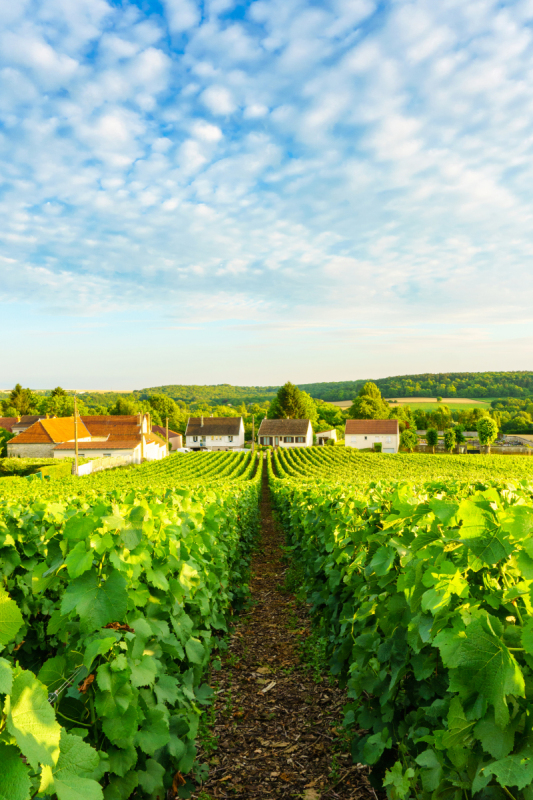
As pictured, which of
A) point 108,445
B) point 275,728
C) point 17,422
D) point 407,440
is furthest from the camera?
point 407,440

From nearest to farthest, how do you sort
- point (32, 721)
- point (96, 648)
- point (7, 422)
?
1. point (32, 721)
2. point (96, 648)
3. point (7, 422)

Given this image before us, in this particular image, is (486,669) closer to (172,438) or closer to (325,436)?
(325,436)

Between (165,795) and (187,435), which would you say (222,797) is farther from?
(187,435)

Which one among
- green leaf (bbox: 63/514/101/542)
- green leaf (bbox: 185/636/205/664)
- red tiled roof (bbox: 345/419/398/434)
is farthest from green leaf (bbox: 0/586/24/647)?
red tiled roof (bbox: 345/419/398/434)

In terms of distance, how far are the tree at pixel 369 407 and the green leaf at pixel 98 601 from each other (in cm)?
9749

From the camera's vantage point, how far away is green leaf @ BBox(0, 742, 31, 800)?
45.9 inches

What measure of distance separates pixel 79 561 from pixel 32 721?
4.38 ft

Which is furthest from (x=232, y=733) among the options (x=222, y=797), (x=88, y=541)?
(x=88, y=541)

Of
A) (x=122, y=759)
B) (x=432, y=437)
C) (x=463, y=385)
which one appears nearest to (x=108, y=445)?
(x=432, y=437)

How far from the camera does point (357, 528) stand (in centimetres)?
489

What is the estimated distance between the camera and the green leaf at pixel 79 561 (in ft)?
8.42

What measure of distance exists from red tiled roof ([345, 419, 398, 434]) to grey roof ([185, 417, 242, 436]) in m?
20.2

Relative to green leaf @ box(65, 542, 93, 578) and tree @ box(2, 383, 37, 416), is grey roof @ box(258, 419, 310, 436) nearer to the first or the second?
tree @ box(2, 383, 37, 416)

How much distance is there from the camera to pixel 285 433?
78938mm
